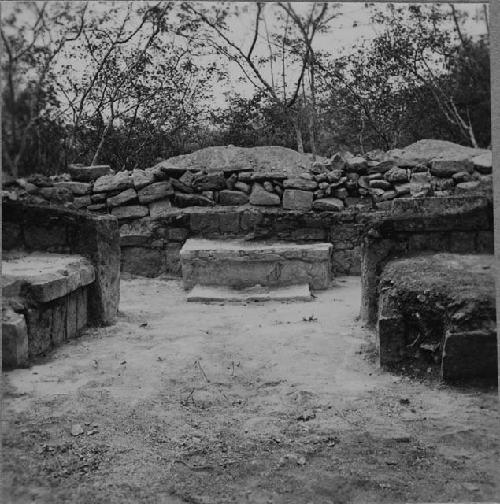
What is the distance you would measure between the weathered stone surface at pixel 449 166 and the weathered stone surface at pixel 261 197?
3.30 feet

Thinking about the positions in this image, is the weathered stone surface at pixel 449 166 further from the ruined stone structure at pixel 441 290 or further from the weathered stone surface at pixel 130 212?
the weathered stone surface at pixel 130 212

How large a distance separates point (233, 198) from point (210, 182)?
0.20m

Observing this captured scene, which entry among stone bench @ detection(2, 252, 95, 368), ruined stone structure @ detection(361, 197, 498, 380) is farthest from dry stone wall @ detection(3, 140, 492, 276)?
stone bench @ detection(2, 252, 95, 368)

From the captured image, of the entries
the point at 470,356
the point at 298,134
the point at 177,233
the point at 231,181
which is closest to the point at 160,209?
the point at 177,233

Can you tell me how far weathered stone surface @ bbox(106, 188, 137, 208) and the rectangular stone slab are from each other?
0.70m

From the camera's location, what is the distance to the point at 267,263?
4699 mm

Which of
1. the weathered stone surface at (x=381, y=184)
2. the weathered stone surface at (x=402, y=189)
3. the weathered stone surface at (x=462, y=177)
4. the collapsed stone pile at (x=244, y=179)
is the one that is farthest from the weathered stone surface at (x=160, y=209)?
the weathered stone surface at (x=462, y=177)

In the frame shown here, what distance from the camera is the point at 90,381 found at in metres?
2.36

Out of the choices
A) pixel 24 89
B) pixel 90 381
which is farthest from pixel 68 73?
pixel 90 381

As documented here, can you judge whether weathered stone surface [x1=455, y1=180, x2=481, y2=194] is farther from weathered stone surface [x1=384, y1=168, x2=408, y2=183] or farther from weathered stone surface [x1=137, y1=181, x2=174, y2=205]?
weathered stone surface [x1=137, y1=181, x2=174, y2=205]

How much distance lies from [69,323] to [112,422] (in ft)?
2.33

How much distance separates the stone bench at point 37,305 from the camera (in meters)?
2.29

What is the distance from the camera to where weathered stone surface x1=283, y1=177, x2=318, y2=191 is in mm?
3486

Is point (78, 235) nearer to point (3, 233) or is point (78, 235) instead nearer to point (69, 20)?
point (3, 233)
